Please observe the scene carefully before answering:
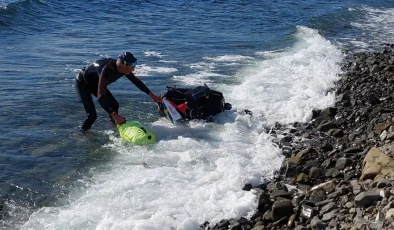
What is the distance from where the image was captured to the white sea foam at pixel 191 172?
8359mm

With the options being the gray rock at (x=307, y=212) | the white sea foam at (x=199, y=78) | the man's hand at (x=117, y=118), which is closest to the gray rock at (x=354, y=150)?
the gray rock at (x=307, y=212)

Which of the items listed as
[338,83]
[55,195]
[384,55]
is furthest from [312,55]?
[55,195]

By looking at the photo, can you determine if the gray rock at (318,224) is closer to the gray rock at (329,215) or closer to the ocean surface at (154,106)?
the gray rock at (329,215)

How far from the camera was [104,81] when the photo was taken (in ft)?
36.6

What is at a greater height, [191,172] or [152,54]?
[152,54]

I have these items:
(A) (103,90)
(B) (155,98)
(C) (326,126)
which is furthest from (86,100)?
(C) (326,126)

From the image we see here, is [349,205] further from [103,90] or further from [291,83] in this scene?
[291,83]

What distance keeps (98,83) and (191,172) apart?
3.12 meters

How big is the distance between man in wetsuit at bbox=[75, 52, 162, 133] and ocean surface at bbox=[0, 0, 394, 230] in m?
0.57

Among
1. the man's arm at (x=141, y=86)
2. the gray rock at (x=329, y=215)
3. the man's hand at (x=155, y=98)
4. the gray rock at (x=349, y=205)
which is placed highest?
the man's arm at (x=141, y=86)

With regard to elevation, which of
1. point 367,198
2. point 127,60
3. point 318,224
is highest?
point 127,60

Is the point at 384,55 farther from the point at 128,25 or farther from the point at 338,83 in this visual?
the point at 128,25

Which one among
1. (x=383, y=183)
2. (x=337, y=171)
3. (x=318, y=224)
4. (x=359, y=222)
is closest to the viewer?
(x=359, y=222)

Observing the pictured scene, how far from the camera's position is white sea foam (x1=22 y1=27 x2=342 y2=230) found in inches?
329
